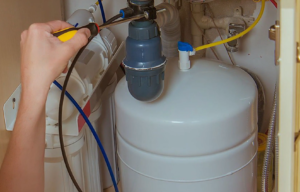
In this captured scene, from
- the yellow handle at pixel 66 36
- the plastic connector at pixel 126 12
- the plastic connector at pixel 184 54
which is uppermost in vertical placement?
the plastic connector at pixel 126 12

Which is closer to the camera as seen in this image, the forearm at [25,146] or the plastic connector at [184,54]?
the forearm at [25,146]

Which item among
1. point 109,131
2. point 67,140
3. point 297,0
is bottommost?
point 109,131

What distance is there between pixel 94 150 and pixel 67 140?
7.5 inches

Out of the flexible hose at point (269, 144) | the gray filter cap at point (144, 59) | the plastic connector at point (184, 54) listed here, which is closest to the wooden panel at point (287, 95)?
the flexible hose at point (269, 144)

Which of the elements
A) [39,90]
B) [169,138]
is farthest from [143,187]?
[39,90]

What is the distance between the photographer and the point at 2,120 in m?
0.98

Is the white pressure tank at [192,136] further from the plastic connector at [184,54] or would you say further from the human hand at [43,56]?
the human hand at [43,56]

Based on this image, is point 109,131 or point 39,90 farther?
point 109,131

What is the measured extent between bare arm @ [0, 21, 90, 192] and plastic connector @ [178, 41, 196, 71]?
301 mm

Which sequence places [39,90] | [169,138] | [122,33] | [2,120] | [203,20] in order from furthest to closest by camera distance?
[122,33] → [203,20] → [2,120] → [169,138] → [39,90]

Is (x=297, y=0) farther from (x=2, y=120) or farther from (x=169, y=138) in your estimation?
(x=2, y=120)

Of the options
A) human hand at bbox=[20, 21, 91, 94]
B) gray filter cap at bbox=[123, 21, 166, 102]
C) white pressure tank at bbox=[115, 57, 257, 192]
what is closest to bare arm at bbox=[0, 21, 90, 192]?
human hand at bbox=[20, 21, 91, 94]

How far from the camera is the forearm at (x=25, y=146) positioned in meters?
0.70

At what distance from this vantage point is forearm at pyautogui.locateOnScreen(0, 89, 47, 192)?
2.30ft
